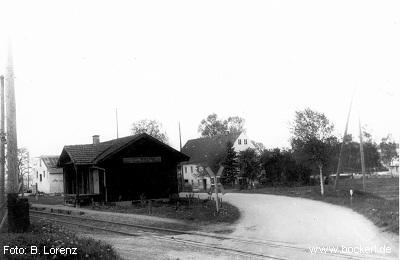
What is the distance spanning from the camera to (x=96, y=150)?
1224 inches

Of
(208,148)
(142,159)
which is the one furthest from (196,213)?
(208,148)

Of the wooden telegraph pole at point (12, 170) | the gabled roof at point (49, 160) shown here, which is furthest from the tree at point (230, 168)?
the wooden telegraph pole at point (12, 170)

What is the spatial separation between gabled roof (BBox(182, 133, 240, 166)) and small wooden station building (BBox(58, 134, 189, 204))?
90.7ft

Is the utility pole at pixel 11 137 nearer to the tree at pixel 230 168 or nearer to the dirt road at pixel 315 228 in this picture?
the dirt road at pixel 315 228

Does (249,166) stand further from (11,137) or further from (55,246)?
(55,246)

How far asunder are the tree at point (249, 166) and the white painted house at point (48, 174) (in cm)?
2264

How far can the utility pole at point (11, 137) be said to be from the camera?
11.9 m

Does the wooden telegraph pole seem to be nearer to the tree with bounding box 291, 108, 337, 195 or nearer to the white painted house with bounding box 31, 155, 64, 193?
the tree with bounding box 291, 108, 337, 195

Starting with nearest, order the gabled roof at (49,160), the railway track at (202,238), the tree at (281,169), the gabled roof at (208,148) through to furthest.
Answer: the railway track at (202,238) < the tree at (281,169) < the gabled roof at (49,160) < the gabled roof at (208,148)

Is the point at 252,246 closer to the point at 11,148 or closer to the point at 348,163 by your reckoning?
the point at 11,148

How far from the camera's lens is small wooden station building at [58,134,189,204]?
28.2 meters

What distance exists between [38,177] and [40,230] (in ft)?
182

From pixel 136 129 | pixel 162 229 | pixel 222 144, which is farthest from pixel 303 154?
pixel 136 129

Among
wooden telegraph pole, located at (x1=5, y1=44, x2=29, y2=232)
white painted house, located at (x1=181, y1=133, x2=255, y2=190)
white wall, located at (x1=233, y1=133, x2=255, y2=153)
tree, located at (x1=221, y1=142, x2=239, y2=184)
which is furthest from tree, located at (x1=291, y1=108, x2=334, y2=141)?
white wall, located at (x1=233, y1=133, x2=255, y2=153)
